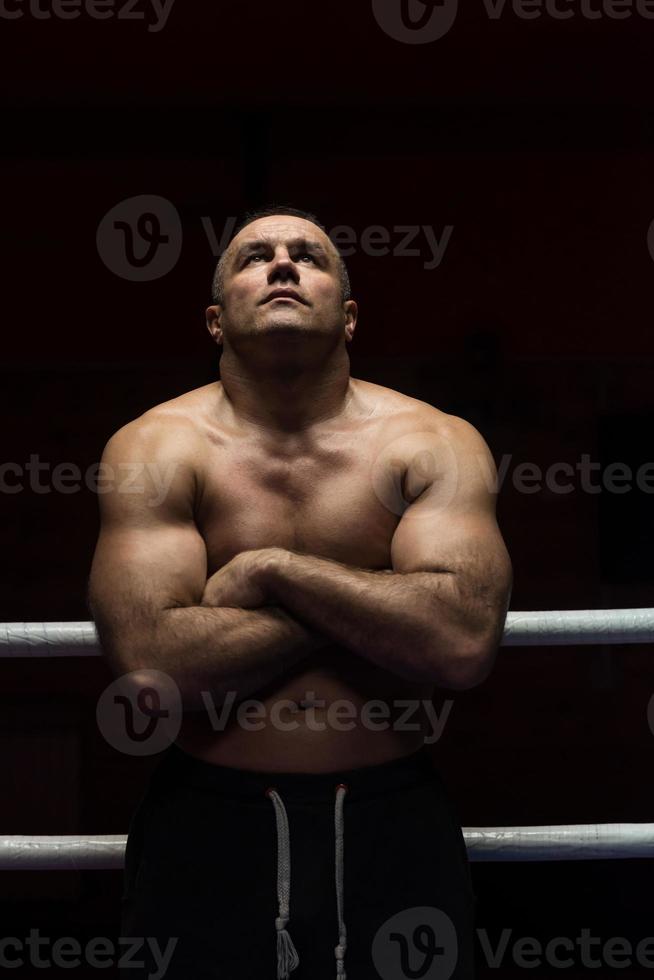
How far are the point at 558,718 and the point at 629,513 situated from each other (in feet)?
2.88

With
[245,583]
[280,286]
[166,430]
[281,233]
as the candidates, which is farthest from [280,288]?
[245,583]

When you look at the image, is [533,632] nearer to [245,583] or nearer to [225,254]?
[245,583]

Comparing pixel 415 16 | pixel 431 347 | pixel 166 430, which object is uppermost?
pixel 415 16

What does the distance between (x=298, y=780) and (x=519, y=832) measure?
357 mm

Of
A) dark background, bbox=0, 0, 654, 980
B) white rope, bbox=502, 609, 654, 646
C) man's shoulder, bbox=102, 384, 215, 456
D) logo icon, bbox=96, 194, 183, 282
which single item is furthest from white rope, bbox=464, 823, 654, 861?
logo icon, bbox=96, 194, 183, 282

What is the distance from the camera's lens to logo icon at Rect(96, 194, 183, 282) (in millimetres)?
4133

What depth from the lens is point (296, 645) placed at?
4.89 ft

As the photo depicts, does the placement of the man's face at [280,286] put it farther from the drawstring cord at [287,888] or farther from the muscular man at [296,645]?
the drawstring cord at [287,888]

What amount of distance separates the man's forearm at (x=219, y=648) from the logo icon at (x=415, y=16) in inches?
89.4

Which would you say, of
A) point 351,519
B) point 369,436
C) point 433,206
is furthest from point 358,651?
point 433,206

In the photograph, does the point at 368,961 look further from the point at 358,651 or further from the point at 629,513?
the point at 629,513

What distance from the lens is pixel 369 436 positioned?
1689mm

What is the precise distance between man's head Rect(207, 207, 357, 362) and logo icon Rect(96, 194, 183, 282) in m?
2.35

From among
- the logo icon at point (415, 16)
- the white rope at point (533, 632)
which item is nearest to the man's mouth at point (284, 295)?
the white rope at point (533, 632)
